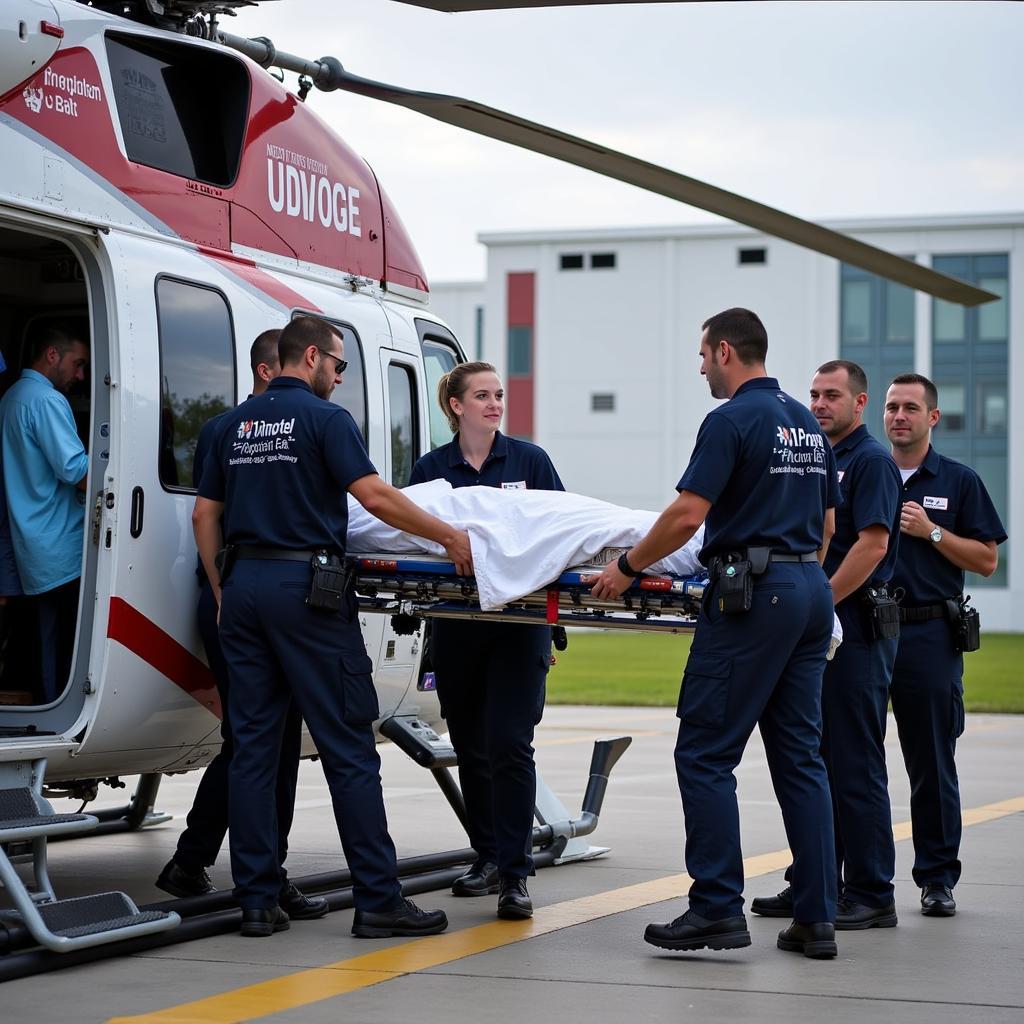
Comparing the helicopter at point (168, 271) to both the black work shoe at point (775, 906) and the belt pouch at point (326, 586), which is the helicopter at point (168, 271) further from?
the black work shoe at point (775, 906)

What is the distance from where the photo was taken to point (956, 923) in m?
6.61

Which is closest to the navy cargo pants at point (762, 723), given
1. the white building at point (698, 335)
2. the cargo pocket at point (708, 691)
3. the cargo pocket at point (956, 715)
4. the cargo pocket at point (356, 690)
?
the cargo pocket at point (708, 691)

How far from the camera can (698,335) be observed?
5034 centimetres

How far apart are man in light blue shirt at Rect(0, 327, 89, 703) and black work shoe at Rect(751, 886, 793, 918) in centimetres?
287

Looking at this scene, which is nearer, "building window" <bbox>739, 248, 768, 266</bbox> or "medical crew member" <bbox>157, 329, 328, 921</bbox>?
"medical crew member" <bbox>157, 329, 328, 921</bbox>

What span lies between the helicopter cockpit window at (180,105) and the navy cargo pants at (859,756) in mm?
3233

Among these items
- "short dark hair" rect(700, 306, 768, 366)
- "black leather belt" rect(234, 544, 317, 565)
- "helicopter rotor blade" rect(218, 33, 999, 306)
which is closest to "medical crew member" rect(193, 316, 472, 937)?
"black leather belt" rect(234, 544, 317, 565)

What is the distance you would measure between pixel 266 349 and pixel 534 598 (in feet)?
5.16

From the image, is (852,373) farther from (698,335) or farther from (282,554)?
(698,335)

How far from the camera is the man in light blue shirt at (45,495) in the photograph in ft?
20.6

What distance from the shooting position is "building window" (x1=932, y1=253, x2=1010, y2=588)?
160 feet

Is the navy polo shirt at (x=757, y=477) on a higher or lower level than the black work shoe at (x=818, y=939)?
higher

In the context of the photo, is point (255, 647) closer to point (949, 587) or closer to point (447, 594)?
point (447, 594)

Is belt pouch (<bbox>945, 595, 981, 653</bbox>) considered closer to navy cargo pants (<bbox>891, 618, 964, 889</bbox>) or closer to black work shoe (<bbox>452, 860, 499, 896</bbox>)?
navy cargo pants (<bbox>891, 618, 964, 889</bbox>)
